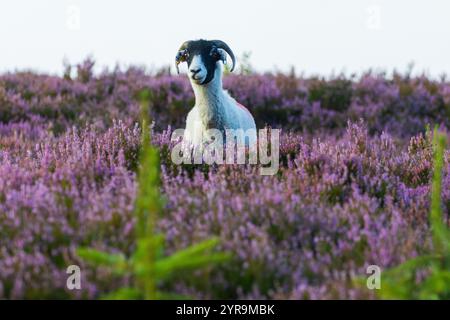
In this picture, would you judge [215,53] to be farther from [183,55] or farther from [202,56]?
[183,55]

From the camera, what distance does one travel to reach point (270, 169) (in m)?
5.78

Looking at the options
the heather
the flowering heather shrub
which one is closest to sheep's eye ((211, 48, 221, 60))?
the heather

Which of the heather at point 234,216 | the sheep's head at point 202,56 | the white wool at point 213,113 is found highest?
the sheep's head at point 202,56

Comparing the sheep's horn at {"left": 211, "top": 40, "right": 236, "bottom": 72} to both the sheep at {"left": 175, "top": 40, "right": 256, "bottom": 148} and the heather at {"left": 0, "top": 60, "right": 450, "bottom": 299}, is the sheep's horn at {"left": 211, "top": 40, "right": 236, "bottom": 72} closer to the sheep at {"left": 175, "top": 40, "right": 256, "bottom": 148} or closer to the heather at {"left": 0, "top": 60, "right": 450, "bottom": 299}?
the sheep at {"left": 175, "top": 40, "right": 256, "bottom": 148}

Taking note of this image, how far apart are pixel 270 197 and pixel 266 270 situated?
82cm

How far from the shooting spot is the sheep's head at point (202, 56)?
7.12 meters

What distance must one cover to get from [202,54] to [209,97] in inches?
21.0

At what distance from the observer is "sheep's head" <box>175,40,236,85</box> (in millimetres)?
7117

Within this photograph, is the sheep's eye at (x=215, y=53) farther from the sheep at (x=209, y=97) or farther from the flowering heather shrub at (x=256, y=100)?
the flowering heather shrub at (x=256, y=100)

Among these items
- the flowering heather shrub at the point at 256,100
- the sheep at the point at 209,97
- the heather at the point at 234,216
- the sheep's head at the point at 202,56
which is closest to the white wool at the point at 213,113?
the sheep at the point at 209,97

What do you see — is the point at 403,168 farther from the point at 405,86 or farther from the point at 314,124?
the point at 405,86

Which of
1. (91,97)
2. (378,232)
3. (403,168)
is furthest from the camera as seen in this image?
(91,97)
